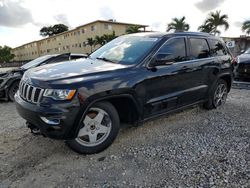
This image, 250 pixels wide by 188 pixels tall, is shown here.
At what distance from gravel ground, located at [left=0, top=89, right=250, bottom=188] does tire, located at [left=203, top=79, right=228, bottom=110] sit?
0.70 m

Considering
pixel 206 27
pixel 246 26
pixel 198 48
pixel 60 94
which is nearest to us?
pixel 60 94

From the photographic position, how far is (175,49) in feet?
13.0

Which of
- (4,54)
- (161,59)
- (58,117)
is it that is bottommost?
(58,117)

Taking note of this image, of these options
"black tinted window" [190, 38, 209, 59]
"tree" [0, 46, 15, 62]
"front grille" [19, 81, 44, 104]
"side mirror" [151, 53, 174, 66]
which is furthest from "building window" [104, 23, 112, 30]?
"tree" [0, 46, 15, 62]

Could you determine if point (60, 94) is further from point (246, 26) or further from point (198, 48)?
point (246, 26)

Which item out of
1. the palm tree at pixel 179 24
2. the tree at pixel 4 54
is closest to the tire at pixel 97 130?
the palm tree at pixel 179 24

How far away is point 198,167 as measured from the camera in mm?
2789

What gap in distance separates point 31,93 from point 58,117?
1.88ft

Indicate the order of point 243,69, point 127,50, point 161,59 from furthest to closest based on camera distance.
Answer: point 243,69 → point 127,50 → point 161,59

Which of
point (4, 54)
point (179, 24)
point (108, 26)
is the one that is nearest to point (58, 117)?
point (179, 24)

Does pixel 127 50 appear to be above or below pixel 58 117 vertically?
above

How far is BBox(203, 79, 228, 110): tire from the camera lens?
487 cm

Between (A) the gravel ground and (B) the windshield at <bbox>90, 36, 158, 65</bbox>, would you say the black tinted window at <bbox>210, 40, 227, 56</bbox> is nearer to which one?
(A) the gravel ground

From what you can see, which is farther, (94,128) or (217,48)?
(217,48)
